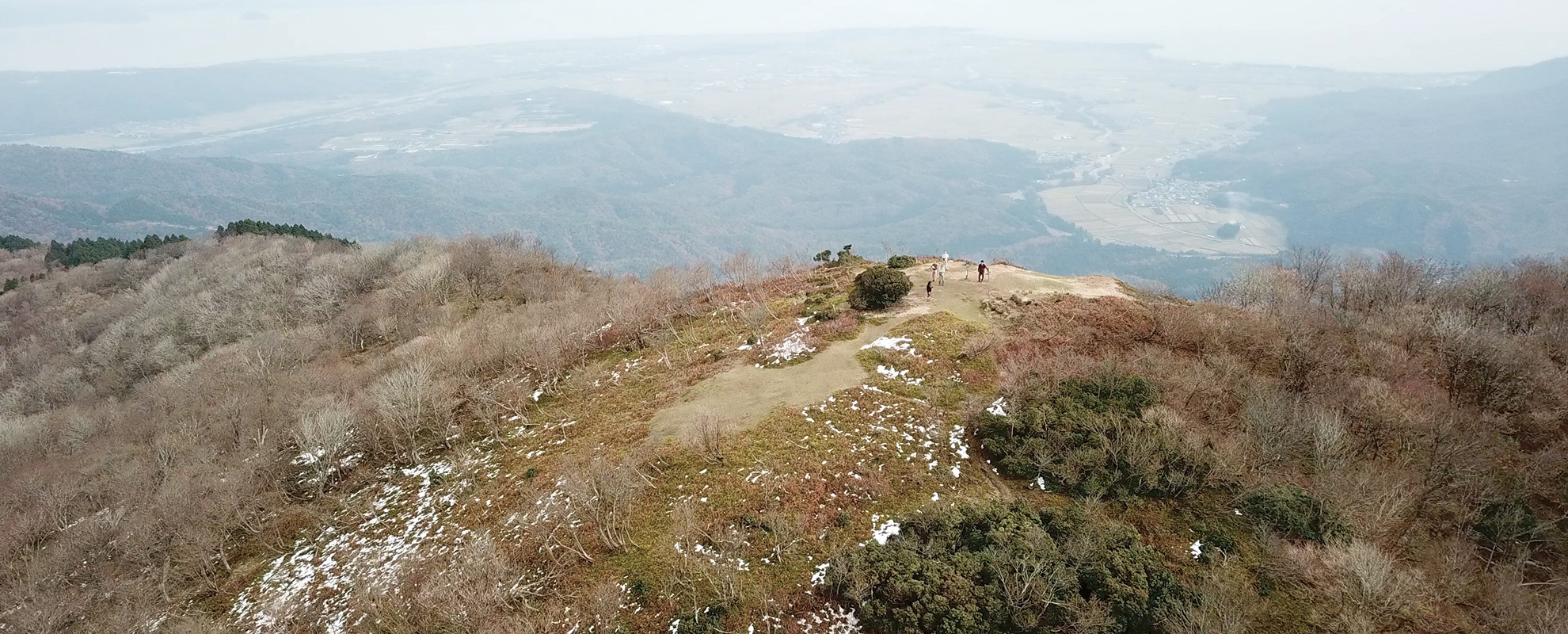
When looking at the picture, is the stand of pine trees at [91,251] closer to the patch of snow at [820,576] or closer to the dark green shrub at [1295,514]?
the patch of snow at [820,576]

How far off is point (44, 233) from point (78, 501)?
267m

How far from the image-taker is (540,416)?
28344 millimetres

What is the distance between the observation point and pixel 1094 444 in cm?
1997

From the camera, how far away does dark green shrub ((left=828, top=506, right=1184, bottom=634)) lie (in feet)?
46.3

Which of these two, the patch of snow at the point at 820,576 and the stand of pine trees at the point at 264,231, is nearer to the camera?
the patch of snow at the point at 820,576

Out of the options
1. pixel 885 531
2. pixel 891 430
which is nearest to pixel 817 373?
pixel 891 430

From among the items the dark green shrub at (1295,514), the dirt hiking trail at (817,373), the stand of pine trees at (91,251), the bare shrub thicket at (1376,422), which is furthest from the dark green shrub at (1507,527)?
the stand of pine trees at (91,251)

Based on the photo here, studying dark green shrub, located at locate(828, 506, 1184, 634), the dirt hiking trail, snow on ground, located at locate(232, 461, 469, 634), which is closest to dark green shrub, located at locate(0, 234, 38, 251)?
snow on ground, located at locate(232, 461, 469, 634)

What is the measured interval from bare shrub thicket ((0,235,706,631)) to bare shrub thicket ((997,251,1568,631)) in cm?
1752

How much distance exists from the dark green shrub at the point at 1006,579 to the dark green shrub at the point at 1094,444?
7.62 feet

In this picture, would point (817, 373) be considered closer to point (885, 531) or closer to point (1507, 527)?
point (885, 531)

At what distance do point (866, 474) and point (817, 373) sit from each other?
709 centimetres

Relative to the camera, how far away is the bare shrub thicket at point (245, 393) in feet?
72.0

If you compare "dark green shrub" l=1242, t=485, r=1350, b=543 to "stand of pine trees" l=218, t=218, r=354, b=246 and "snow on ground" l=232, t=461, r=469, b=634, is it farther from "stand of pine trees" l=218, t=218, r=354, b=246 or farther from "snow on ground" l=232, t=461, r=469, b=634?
"stand of pine trees" l=218, t=218, r=354, b=246
